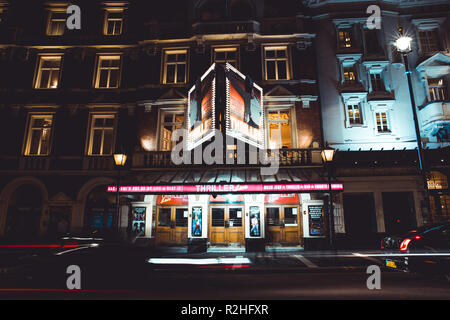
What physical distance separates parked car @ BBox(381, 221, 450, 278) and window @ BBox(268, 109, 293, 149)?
8.90 meters

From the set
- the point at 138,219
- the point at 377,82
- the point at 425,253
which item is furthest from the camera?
the point at 377,82

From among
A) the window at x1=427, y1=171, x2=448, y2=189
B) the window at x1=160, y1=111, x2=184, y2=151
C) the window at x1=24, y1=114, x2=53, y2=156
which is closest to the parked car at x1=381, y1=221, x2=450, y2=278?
the window at x1=427, y1=171, x2=448, y2=189

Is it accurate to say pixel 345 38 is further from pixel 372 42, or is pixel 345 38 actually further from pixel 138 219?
pixel 138 219

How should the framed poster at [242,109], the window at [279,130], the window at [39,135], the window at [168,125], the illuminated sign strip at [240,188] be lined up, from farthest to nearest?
the window at [168,125] < the window at [39,135] < the window at [279,130] < the framed poster at [242,109] < the illuminated sign strip at [240,188]

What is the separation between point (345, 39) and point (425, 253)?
14.8m

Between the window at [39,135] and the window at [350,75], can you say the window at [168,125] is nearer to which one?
the window at [39,135]

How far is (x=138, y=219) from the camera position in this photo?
14.2 metres

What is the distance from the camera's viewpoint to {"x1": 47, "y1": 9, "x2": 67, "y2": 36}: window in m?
17.1

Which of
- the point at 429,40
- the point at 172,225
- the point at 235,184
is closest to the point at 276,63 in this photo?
the point at 235,184

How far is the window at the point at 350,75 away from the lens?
15.6 metres

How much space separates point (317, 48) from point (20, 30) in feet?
67.1

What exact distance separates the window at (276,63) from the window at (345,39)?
149 inches

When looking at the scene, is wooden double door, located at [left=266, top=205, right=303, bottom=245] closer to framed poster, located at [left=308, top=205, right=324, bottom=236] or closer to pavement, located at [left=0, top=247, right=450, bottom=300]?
framed poster, located at [left=308, top=205, right=324, bottom=236]

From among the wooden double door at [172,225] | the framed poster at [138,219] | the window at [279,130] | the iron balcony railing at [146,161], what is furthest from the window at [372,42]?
the framed poster at [138,219]
